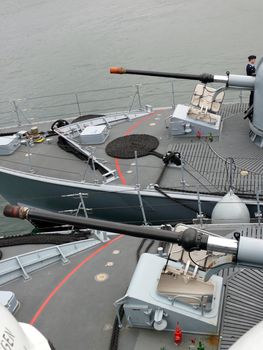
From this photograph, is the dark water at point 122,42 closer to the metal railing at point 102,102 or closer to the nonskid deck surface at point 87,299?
the metal railing at point 102,102

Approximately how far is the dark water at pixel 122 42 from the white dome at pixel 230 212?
639 centimetres

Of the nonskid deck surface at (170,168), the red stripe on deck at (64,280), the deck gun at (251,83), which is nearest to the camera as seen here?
the red stripe on deck at (64,280)

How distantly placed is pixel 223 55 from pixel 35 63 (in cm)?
1011

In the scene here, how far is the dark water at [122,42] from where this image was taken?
19.9 m

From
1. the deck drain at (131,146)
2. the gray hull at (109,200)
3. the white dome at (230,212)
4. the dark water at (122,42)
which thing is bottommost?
the gray hull at (109,200)

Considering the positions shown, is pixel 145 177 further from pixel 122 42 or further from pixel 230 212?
pixel 122 42

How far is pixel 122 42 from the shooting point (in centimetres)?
2445

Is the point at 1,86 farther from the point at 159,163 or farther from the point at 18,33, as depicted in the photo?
the point at 159,163

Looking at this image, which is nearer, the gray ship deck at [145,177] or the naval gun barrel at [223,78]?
the gray ship deck at [145,177]

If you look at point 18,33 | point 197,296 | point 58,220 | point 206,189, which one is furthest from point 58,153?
point 18,33

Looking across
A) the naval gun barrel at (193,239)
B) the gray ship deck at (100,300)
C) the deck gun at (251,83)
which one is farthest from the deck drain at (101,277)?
the deck gun at (251,83)

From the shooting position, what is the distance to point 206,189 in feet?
27.1

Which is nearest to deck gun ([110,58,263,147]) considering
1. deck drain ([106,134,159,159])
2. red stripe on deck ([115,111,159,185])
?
deck drain ([106,134,159,159])

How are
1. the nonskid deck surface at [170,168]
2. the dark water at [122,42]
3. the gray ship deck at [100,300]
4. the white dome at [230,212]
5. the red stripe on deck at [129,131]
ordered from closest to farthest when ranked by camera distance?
the gray ship deck at [100,300], the white dome at [230,212], the nonskid deck surface at [170,168], the red stripe on deck at [129,131], the dark water at [122,42]
